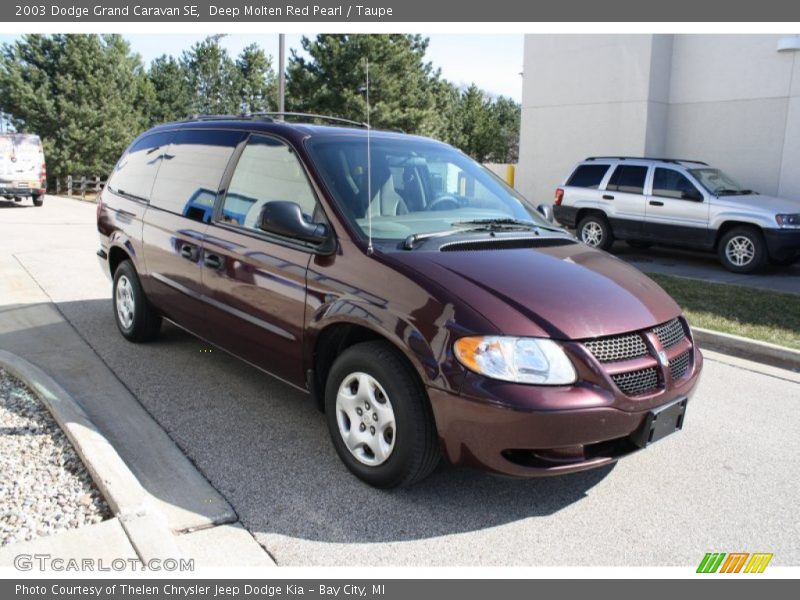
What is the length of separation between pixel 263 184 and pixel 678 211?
9.57 metres

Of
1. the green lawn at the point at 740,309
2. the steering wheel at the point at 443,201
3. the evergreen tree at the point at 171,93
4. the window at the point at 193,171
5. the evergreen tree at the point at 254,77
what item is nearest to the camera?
the steering wheel at the point at 443,201

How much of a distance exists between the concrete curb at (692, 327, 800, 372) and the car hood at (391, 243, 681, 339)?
9.97 feet

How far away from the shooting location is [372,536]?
3.17 metres

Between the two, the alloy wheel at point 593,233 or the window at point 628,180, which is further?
the alloy wheel at point 593,233

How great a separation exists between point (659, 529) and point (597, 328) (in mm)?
1013

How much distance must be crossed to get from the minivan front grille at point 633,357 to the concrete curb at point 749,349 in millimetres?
3288

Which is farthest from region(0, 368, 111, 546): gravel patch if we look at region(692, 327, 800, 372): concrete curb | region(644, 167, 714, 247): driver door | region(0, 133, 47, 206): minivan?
region(0, 133, 47, 206): minivan

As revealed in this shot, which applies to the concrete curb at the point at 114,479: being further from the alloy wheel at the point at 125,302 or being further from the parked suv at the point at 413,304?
the alloy wheel at the point at 125,302

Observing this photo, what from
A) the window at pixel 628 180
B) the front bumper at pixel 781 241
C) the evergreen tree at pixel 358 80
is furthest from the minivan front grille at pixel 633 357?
the evergreen tree at pixel 358 80

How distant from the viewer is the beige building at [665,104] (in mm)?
13797

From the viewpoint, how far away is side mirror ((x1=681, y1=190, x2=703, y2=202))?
1180cm

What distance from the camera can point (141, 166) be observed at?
19.5 ft

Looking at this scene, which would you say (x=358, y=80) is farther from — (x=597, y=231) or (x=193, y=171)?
(x=193, y=171)
